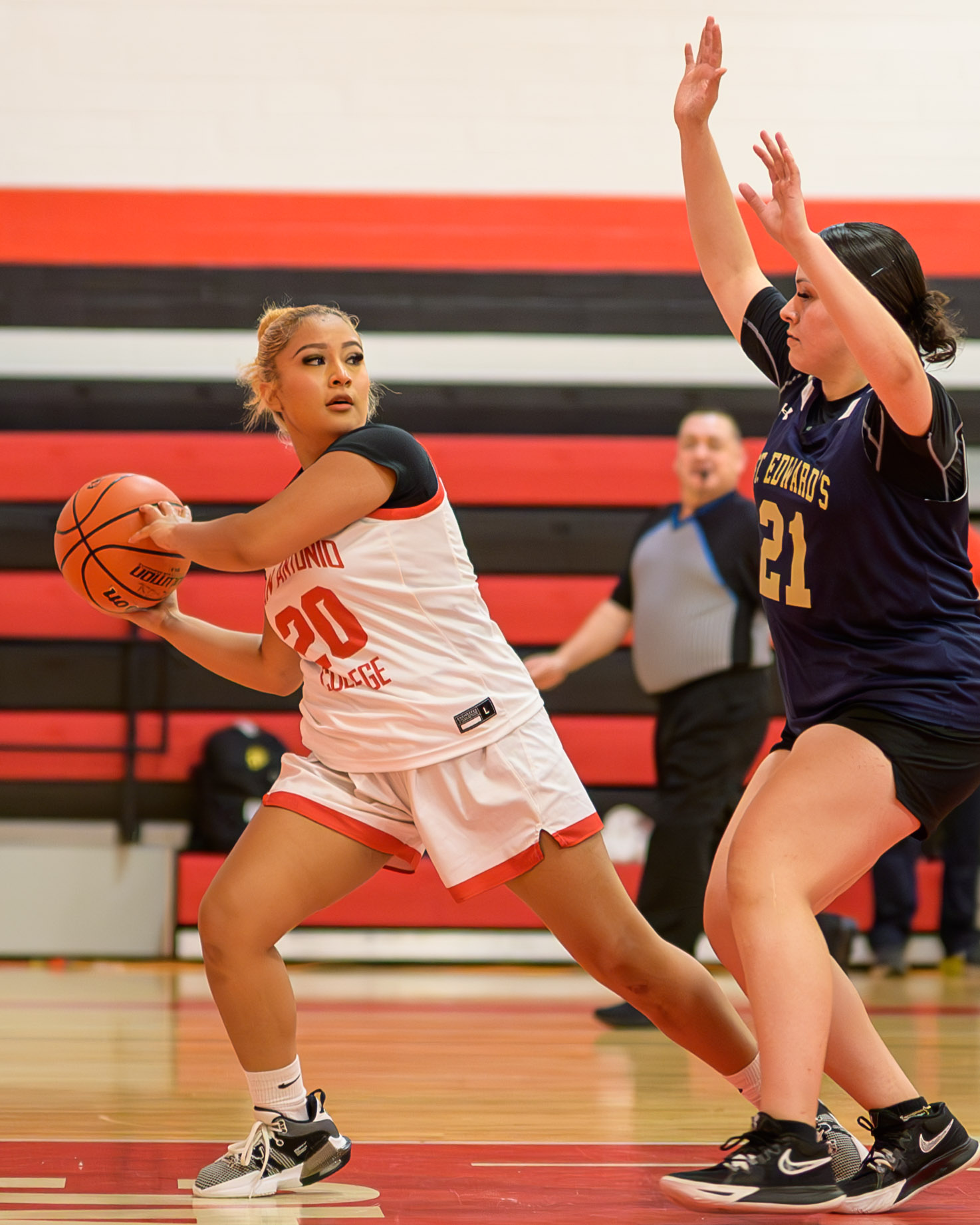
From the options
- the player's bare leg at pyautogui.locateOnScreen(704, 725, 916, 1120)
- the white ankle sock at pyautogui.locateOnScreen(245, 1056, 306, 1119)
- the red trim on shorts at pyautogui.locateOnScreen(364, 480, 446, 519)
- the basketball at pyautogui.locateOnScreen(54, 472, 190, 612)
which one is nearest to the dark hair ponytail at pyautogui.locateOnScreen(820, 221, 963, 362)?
the player's bare leg at pyautogui.locateOnScreen(704, 725, 916, 1120)

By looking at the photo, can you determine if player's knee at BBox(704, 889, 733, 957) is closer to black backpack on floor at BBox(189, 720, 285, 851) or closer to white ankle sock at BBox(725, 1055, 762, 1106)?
white ankle sock at BBox(725, 1055, 762, 1106)

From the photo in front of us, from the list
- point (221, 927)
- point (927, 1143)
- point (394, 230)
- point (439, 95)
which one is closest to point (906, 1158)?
point (927, 1143)

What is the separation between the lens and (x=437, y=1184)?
7.98 feet

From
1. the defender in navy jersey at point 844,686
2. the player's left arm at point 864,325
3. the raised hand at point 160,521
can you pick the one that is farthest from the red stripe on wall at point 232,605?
the player's left arm at point 864,325

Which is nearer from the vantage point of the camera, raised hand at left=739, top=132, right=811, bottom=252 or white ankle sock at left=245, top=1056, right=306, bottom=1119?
raised hand at left=739, top=132, right=811, bottom=252

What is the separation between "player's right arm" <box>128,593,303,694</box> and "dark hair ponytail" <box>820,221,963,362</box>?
3.90 ft

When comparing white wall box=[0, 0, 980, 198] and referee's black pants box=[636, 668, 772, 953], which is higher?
white wall box=[0, 0, 980, 198]

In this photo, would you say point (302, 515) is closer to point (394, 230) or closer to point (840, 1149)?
point (840, 1149)

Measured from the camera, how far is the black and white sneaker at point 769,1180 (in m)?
2.07

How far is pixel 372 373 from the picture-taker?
6.48 meters

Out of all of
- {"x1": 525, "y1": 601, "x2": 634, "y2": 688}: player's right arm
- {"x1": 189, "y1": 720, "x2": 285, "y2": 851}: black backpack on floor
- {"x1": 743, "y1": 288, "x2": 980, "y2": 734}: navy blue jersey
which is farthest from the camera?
{"x1": 189, "y1": 720, "x2": 285, "y2": 851}: black backpack on floor

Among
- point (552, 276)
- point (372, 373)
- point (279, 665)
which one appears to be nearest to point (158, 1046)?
point (279, 665)

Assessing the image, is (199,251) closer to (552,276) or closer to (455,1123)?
(552,276)

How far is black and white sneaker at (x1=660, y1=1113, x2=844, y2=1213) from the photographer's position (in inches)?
81.5
